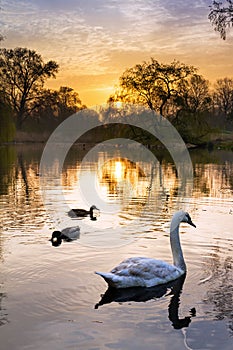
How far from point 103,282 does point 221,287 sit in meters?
1.99

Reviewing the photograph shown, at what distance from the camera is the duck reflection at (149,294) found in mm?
7007

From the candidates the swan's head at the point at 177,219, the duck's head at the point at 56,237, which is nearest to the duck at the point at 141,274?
the swan's head at the point at 177,219

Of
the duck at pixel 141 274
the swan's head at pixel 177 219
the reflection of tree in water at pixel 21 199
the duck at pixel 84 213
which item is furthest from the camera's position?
the duck at pixel 84 213

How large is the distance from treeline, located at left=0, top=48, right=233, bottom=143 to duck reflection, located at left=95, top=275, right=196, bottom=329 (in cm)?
4046

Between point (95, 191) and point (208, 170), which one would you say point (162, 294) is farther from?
point (208, 170)

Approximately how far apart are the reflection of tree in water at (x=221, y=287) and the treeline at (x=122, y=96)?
3896 centimetres

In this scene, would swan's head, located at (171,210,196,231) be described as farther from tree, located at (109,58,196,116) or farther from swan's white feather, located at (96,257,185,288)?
tree, located at (109,58,196,116)

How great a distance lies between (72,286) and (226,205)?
9.64 metres

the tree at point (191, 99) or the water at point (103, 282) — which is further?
the tree at point (191, 99)

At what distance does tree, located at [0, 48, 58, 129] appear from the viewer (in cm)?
7662

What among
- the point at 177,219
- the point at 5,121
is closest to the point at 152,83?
the point at 5,121

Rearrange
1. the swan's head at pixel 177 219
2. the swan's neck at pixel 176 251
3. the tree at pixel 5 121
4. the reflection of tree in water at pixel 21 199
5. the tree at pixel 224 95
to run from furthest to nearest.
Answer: the tree at pixel 224 95, the tree at pixel 5 121, the reflection of tree in water at pixel 21 199, the swan's head at pixel 177 219, the swan's neck at pixel 176 251

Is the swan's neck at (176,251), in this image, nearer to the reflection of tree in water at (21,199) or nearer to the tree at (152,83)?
the reflection of tree in water at (21,199)

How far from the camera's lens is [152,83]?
60812 mm
